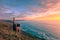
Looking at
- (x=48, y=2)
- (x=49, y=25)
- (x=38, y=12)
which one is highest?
(x=48, y=2)

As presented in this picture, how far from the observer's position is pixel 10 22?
278 centimetres

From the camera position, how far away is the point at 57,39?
278 cm

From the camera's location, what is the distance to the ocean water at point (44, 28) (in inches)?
109

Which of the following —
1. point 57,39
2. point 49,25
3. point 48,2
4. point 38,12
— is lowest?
point 57,39

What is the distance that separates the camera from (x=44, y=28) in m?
2.80

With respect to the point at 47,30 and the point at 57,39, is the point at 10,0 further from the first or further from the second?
the point at 57,39

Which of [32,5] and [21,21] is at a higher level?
[32,5]

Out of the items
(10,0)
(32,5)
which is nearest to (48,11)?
→ (32,5)

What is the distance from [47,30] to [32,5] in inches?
19.6

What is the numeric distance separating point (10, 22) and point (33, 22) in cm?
39

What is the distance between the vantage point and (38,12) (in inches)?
111

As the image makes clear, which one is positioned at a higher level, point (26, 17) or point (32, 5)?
point (32, 5)

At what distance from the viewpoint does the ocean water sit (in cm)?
278

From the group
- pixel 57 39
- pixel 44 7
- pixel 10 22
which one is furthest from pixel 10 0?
pixel 57 39
